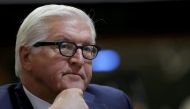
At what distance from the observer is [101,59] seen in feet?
11.6

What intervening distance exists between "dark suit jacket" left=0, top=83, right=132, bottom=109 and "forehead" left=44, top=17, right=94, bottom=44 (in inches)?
9.0

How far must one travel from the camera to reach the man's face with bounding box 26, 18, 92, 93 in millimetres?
1389

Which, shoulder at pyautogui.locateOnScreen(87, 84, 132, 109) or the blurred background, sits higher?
shoulder at pyautogui.locateOnScreen(87, 84, 132, 109)

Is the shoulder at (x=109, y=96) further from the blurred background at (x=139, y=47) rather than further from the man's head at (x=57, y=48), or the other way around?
the blurred background at (x=139, y=47)

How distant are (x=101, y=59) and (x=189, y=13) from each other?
680 mm

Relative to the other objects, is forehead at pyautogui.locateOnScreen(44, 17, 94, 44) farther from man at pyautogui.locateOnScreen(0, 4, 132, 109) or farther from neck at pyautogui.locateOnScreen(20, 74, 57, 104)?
neck at pyautogui.locateOnScreen(20, 74, 57, 104)

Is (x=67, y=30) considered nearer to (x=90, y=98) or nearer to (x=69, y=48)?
(x=69, y=48)

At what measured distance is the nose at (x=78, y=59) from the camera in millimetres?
1387

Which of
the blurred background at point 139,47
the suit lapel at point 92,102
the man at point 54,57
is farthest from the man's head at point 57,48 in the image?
the blurred background at point 139,47

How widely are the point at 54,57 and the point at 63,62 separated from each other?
30 mm

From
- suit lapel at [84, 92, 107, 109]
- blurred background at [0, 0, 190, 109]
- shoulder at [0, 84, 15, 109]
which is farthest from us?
blurred background at [0, 0, 190, 109]

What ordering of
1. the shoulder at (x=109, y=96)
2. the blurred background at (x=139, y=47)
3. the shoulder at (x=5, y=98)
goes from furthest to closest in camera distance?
the blurred background at (x=139, y=47), the shoulder at (x=109, y=96), the shoulder at (x=5, y=98)

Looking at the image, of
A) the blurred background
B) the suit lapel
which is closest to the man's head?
the suit lapel

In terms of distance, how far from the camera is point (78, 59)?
140 centimetres
